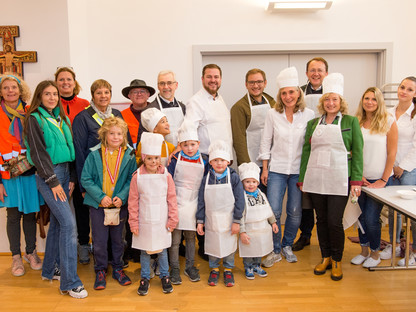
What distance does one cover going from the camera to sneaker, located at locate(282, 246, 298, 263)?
3.01 metres

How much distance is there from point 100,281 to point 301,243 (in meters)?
1.74

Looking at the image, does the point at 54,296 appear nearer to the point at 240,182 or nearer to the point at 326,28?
the point at 240,182

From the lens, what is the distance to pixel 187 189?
262 centimetres

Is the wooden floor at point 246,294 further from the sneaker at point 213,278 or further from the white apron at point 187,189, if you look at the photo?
the white apron at point 187,189

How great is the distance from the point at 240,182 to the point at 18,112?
1714 millimetres

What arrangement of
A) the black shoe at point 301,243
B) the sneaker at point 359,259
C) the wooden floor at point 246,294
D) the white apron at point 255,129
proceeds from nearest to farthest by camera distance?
1. the wooden floor at point 246,294
2. the sneaker at point 359,259
3. the white apron at point 255,129
4. the black shoe at point 301,243

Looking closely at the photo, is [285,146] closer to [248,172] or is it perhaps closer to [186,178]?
[248,172]

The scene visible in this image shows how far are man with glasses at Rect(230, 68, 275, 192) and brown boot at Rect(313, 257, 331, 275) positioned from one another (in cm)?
Answer: 72

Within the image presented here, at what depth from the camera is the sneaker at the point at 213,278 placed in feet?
8.68

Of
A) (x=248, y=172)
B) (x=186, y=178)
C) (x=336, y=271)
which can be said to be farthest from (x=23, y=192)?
(x=336, y=271)

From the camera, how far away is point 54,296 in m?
2.55

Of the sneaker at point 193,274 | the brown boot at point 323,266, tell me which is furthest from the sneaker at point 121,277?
the brown boot at point 323,266

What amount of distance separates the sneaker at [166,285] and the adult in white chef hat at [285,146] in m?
0.80

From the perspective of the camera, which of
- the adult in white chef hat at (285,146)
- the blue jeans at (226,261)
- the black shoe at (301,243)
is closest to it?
the blue jeans at (226,261)
